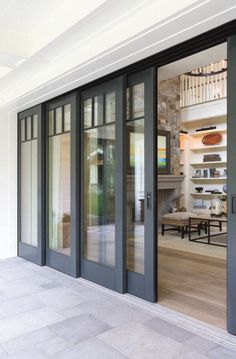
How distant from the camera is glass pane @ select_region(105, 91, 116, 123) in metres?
3.73

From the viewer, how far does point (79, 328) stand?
2811mm

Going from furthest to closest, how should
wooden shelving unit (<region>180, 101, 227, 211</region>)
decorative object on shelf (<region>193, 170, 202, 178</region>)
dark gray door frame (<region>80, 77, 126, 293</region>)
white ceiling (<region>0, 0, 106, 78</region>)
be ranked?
decorative object on shelf (<region>193, 170, 202, 178</region>) → wooden shelving unit (<region>180, 101, 227, 211</region>) → dark gray door frame (<region>80, 77, 126, 293</region>) → white ceiling (<region>0, 0, 106, 78</region>)

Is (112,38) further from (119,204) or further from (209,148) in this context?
(209,148)

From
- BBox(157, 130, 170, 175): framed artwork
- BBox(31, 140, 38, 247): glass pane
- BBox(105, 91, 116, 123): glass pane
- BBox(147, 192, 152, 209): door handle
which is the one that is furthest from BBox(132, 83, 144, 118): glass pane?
BBox(157, 130, 170, 175): framed artwork

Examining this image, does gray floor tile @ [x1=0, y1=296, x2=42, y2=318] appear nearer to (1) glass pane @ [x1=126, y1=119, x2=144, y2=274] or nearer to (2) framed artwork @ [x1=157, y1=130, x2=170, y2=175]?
(1) glass pane @ [x1=126, y1=119, x2=144, y2=274]

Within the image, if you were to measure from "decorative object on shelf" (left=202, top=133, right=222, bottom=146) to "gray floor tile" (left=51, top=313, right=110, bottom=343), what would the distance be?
7020 mm

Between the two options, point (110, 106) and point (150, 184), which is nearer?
point (150, 184)

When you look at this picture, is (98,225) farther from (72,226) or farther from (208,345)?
(208,345)

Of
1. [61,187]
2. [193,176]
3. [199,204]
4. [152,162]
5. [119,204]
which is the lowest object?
[199,204]

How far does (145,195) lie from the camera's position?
3400 mm

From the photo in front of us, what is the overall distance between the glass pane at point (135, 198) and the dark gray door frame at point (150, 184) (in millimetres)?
109

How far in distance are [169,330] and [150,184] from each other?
1373 millimetres

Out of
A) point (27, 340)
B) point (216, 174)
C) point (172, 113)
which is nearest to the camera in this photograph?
point (27, 340)

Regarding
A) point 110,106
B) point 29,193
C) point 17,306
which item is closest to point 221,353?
point 17,306
